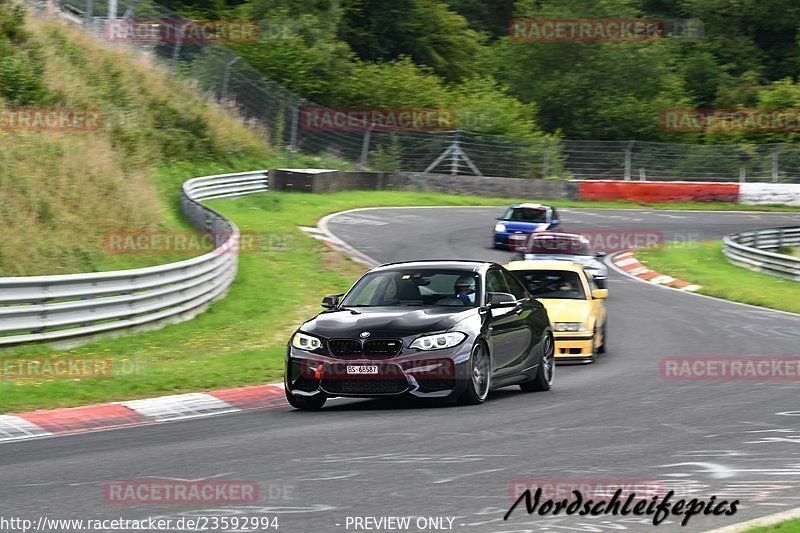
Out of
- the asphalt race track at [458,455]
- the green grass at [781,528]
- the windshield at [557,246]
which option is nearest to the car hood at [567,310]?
the asphalt race track at [458,455]

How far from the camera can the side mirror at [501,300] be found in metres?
12.1

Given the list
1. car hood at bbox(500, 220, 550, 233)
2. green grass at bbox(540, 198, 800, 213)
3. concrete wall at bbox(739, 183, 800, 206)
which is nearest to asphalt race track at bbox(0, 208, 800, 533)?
car hood at bbox(500, 220, 550, 233)

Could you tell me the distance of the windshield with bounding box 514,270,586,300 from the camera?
1753 cm

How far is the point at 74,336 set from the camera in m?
16.2

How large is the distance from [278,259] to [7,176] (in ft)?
20.7

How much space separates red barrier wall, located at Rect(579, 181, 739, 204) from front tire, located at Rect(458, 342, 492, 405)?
35040mm

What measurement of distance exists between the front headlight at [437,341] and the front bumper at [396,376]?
62mm

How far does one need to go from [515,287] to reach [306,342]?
114 inches

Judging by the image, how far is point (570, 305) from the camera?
16.9m

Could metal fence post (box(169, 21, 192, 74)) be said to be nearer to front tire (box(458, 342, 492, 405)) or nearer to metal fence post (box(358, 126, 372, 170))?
metal fence post (box(358, 126, 372, 170))

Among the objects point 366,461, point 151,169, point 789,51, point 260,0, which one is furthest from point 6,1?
point 789,51

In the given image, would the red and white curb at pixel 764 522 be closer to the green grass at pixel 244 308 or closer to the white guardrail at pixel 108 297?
the green grass at pixel 244 308

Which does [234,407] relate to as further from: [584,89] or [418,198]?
[584,89]

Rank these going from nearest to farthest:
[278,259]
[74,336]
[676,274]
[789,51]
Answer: [74,336]
[278,259]
[676,274]
[789,51]
